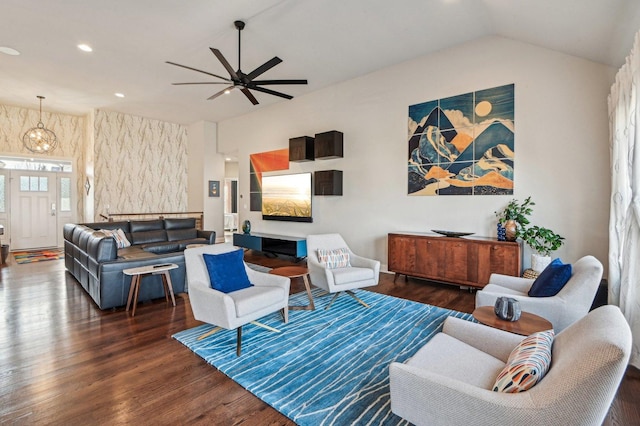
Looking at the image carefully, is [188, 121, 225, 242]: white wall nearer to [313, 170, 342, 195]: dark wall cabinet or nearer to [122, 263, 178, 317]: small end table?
[313, 170, 342, 195]: dark wall cabinet

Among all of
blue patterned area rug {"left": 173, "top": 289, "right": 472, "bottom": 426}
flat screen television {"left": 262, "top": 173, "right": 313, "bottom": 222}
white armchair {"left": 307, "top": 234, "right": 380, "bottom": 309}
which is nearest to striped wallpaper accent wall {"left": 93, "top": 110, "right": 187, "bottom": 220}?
flat screen television {"left": 262, "top": 173, "right": 313, "bottom": 222}

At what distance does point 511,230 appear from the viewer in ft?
13.9

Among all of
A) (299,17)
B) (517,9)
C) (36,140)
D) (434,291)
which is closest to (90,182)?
(36,140)

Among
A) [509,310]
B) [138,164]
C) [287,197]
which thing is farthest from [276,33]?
[138,164]

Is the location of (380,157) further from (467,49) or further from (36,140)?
(36,140)

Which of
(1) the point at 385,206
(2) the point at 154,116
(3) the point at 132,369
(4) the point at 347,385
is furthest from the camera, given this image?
(2) the point at 154,116

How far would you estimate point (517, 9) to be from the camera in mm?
3602

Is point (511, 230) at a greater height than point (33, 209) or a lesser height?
lesser

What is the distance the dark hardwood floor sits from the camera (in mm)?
1990

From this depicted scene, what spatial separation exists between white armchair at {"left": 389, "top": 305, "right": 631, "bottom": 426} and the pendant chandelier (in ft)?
35.2

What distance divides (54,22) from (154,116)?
15.9 ft

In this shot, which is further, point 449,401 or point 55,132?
point 55,132

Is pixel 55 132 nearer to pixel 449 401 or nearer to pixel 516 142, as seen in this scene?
pixel 516 142

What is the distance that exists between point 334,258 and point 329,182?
2.30m
